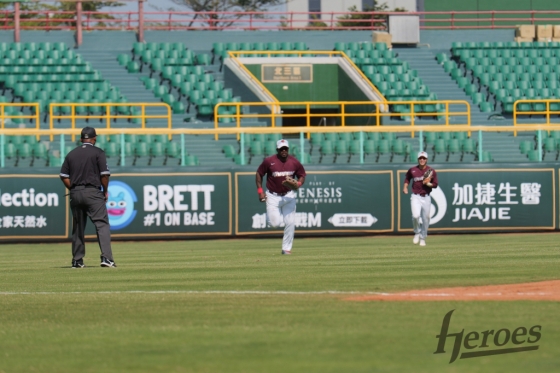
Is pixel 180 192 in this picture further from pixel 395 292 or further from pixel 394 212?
pixel 395 292

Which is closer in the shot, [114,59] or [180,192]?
[180,192]

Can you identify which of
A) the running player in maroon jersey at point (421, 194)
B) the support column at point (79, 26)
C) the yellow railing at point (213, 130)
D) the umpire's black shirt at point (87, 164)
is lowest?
the running player in maroon jersey at point (421, 194)

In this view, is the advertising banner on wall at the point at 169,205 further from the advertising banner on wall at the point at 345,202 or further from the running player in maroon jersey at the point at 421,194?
the running player in maroon jersey at the point at 421,194

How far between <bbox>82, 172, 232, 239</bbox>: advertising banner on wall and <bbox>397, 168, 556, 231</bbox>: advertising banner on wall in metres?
5.74

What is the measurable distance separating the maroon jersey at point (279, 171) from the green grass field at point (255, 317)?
6.45 ft

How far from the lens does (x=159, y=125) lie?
1217 inches

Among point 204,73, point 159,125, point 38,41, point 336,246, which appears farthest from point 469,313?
point 38,41

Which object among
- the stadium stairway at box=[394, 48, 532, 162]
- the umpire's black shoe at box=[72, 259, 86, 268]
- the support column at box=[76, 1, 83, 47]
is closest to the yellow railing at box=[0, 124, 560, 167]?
the stadium stairway at box=[394, 48, 532, 162]

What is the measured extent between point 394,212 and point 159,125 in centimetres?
997

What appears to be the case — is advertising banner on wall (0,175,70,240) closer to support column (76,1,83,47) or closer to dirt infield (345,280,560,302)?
support column (76,1,83,47)

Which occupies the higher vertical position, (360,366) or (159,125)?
(159,125)

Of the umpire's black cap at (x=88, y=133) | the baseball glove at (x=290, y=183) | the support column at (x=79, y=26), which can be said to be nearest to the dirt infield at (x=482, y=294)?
the umpire's black cap at (x=88, y=133)

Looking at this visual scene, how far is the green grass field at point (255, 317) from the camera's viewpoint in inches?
234

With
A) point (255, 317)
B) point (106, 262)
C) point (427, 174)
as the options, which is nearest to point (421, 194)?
point (427, 174)
